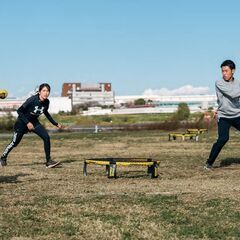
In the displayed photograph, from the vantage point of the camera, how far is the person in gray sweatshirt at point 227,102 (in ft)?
32.3

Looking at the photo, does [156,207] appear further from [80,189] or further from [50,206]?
[80,189]

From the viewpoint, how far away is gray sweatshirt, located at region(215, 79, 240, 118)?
9875mm

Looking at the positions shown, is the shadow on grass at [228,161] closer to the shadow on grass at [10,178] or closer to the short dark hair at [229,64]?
the short dark hair at [229,64]

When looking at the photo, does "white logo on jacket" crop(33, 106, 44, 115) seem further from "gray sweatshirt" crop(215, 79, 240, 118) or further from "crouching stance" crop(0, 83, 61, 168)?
"gray sweatshirt" crop(215, 79, 240, 118)

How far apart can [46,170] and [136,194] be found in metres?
3.80

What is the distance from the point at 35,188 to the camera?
7.89 m

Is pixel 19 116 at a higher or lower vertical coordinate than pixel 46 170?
higher

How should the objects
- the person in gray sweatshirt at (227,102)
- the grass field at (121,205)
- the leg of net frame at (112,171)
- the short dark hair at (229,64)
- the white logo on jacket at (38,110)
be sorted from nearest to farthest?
the grass field at (121,205) < the leg of net frame at (112,171) < the short dark hair at (229,64) < the person in gray sweatshirt at (227,102) < the white logo on jacket at (38,110)

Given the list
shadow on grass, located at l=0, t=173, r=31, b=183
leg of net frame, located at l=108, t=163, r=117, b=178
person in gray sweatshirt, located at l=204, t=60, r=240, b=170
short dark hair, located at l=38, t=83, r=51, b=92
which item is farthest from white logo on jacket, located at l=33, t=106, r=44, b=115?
person in gray sweatshirt, located at l=204, t=60, r=240, b=170

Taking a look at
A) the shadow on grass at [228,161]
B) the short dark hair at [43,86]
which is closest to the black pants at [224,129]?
the shadow on grass at [228,161]

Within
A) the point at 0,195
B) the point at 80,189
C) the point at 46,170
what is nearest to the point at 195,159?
the point at 46,170

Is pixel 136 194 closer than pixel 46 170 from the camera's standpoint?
Yes

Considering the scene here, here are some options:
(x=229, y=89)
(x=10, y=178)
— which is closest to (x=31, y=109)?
(x=10, y=178)

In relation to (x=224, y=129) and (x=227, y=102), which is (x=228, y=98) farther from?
(x=224, y=129)
